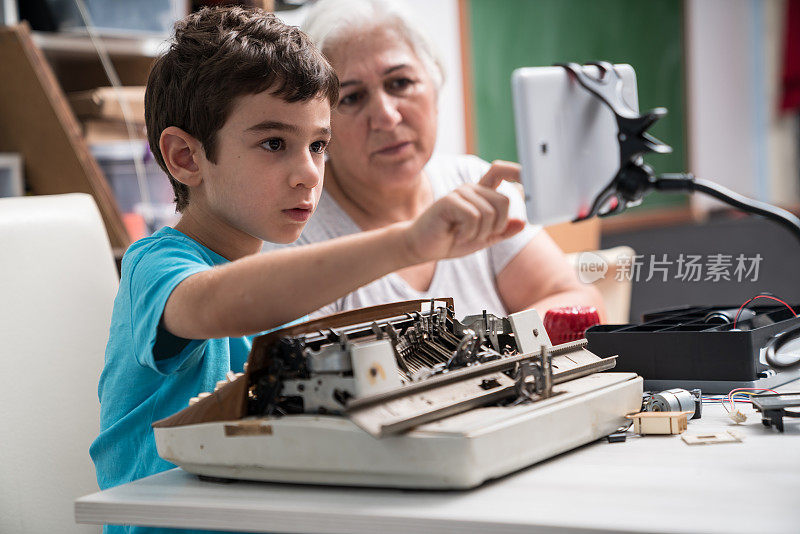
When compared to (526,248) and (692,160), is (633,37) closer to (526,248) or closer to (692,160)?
(692,160)

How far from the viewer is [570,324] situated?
1.33 meters

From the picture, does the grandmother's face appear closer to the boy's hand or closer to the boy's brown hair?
the boy's brown hair

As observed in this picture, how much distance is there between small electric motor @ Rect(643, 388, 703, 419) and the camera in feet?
3.35

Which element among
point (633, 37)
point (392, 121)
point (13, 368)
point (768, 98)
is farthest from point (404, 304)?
point (768, 98)

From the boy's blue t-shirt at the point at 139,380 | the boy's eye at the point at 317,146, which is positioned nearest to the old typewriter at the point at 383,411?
the boy's blue t-shirt at the point at 139,380

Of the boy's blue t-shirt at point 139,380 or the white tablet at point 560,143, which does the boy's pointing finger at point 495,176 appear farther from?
the boy's blue t-shirt at point 139,380

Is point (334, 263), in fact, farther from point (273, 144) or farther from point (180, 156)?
point (180, 156)

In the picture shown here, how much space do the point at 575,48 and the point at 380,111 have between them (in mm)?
3329

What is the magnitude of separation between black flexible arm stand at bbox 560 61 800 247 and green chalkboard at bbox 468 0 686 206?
292cm

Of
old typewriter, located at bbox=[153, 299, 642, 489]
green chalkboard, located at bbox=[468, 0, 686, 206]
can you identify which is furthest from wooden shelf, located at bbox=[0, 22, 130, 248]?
green chalkboard, located at bbox=[468, 0, 686, 206]

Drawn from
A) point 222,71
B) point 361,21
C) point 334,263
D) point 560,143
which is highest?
point 361,21

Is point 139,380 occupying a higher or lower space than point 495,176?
lower

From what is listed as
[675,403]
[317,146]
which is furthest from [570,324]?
[317,146]

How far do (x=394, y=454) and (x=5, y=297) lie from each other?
85 cm
